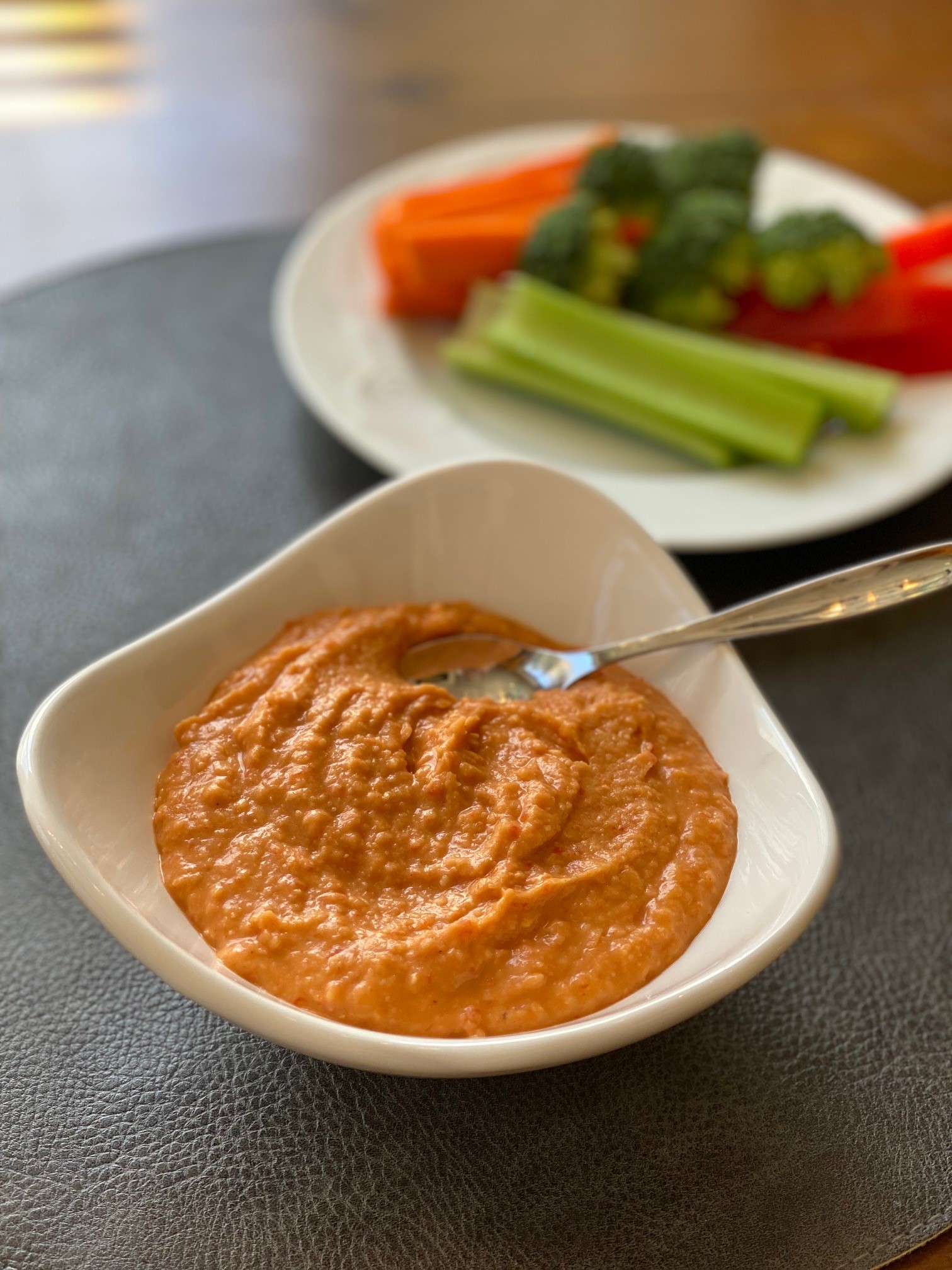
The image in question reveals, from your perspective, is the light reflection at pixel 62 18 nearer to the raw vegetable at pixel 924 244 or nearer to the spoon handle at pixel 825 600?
the raw vegetable at pixel 924 244

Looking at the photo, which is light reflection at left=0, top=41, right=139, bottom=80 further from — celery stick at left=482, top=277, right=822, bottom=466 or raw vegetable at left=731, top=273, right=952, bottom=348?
raw vegetable at left=731, top=273, right=952, bottom=348

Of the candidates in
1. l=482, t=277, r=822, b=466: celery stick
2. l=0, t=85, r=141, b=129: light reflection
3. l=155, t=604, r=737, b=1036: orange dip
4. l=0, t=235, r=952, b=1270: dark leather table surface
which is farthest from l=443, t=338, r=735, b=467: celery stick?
l=0, t=85, r=141, b=129: light reflection

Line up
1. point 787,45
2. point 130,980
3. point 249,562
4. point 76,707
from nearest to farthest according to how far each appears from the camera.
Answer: point 76,707 → point 130,980 → point 249,562 → point 787,45

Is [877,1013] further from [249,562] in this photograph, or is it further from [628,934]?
[249,562]

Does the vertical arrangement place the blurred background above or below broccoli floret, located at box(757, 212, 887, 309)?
above

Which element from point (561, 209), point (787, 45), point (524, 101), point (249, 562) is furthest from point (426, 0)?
point (249, 562)

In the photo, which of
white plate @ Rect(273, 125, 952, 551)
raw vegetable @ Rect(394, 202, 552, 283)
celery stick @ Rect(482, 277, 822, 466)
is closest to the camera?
white plate @ Rect(273, 125, 952, 551)

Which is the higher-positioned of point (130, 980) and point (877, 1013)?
point (130, 980)

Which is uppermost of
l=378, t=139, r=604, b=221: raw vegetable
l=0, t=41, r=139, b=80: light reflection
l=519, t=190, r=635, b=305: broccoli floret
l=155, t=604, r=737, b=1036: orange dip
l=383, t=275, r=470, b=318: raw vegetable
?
l=0, t=41, r=139, b=80: light reflection

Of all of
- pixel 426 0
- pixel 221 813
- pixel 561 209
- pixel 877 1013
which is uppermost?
pixel 426 0
